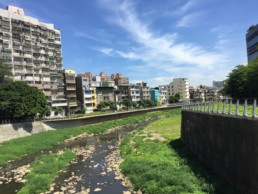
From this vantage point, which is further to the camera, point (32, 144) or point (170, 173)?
point (32, 144)

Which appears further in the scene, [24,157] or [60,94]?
[60,94]

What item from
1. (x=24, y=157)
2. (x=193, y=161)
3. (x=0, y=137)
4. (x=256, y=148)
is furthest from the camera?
(x=0, y=137)

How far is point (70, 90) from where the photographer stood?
121m

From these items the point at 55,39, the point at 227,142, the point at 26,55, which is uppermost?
the point at 55,39

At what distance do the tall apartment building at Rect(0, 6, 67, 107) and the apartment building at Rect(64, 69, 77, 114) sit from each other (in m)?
3.29

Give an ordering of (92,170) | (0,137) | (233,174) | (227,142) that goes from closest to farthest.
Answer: (233,174) → (227,142) → (92,170) → (0,137)

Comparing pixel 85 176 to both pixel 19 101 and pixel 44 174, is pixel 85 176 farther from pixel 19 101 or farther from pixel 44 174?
pixel 19 101

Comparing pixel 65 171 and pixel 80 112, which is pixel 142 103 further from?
pixel 65 171

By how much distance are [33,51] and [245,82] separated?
71926 millimetres

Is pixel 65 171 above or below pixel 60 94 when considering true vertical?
below

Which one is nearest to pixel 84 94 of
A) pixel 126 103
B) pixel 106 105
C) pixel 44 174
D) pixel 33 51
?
pixel 106 105

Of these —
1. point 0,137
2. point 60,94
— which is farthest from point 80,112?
point 0,137

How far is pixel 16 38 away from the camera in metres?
100

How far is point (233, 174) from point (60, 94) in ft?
334
